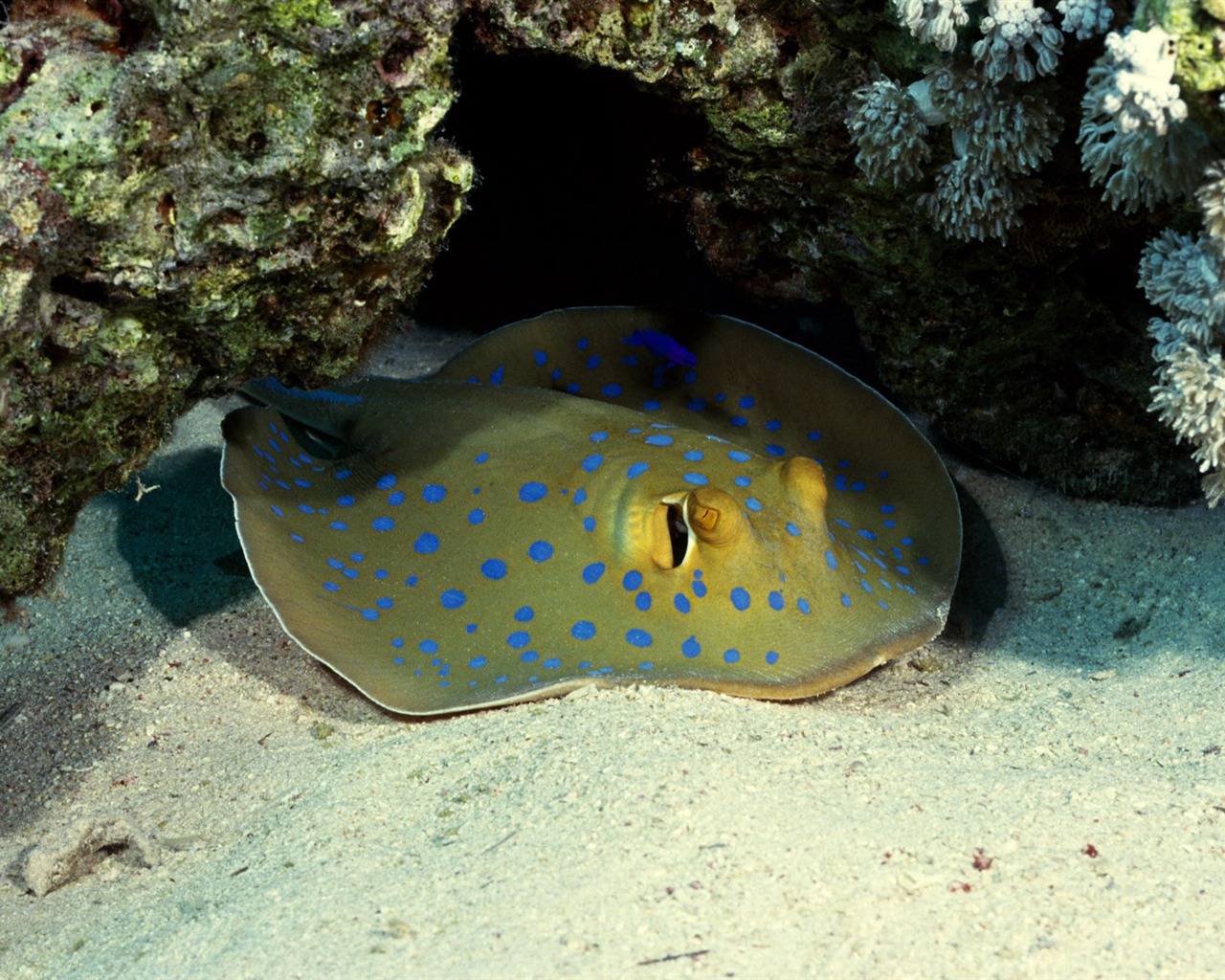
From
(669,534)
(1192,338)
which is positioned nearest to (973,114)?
(1192,338)

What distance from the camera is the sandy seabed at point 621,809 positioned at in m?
2.23

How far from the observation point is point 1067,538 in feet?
17.5

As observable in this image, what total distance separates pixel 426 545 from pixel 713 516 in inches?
52.4

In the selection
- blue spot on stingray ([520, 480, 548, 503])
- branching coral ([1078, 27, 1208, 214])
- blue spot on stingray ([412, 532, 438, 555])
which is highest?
branching coral ([1078, 27, 1208, 214])

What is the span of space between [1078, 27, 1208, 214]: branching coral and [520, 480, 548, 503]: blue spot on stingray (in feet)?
7.91

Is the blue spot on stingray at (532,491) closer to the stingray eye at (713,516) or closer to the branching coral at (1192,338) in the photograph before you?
the stingray eye at (713,516)

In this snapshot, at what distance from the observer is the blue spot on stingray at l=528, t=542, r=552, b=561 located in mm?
3916

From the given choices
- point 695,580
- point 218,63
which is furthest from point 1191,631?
point 218,63

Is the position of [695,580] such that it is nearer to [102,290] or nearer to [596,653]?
[596,653]

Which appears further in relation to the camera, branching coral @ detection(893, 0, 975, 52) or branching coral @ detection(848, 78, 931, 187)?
branching coral @ detection(848, 78, 931, 187)

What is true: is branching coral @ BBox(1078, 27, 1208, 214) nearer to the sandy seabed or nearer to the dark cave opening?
the sandy seabed

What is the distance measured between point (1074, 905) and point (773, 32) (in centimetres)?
333

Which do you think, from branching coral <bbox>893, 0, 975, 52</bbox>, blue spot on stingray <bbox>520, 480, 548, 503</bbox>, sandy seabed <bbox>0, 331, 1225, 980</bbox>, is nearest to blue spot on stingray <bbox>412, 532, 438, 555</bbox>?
blue spot on stingray <bbox>520, 480, 548, 503</bbox>

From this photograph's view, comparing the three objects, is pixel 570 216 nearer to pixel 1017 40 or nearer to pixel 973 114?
pixel 973 114
